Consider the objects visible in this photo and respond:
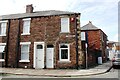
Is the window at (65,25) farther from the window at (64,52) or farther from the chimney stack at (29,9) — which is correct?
the chimney stack at (29,9)

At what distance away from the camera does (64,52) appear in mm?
21859

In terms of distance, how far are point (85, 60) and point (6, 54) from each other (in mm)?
9619

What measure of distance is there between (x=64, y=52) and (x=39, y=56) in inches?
119

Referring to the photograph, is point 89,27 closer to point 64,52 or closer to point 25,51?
point 64,52

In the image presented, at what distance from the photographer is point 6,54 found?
2422cm

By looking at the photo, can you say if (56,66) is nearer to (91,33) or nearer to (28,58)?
(28,58)

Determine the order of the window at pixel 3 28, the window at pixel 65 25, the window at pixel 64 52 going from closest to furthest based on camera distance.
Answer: the window at pixel 64 52, the window at pixel 65 25, the window at pixel 3 28

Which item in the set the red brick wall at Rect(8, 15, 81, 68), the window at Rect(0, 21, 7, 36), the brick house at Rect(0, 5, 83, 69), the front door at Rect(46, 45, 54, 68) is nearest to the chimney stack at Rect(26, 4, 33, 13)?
the brick house at Rect(0, 5, 83, 69)

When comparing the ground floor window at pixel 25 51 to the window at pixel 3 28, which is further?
the window at pixel 3 28

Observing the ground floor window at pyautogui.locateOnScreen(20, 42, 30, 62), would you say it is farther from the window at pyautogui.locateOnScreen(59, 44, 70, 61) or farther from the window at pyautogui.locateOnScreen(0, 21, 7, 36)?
the window at pyautogui.locateOnScreen(59, 44, 70, 61)

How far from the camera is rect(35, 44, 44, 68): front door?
2255 cm

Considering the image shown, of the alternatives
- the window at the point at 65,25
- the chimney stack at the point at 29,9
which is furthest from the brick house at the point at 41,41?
the chimney stack at the point at 29,9

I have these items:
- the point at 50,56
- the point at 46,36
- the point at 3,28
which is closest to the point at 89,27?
the point at 46,36

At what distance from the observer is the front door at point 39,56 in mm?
22547
